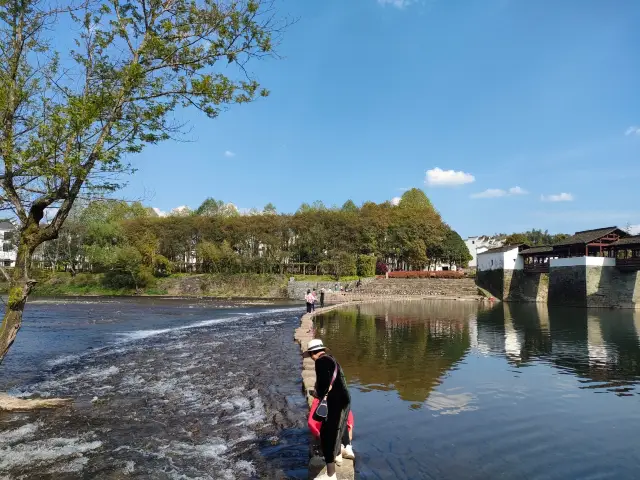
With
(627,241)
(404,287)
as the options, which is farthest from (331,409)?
(404,287)

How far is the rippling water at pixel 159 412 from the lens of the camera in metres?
5.18

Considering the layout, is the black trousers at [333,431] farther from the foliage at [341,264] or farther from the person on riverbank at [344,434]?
the foliage at [341,264]

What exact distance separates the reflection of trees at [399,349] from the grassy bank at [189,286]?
29.0 meters

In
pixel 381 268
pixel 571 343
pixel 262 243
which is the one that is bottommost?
pixel 571 343

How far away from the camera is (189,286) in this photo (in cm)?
5181

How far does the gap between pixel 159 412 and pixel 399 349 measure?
7.76 m

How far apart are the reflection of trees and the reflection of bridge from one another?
44.5 inches

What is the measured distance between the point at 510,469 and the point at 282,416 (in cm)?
340

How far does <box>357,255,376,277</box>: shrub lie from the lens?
52.2 m

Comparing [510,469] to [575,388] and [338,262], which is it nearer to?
[575,388]

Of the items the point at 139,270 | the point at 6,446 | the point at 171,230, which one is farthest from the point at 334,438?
the point at 171,230

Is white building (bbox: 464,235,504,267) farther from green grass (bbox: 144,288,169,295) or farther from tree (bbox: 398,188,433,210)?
green grass (bbox: 144,288,169,295)

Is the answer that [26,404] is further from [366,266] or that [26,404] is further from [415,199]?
[415,199]

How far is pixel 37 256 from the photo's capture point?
59312mm
